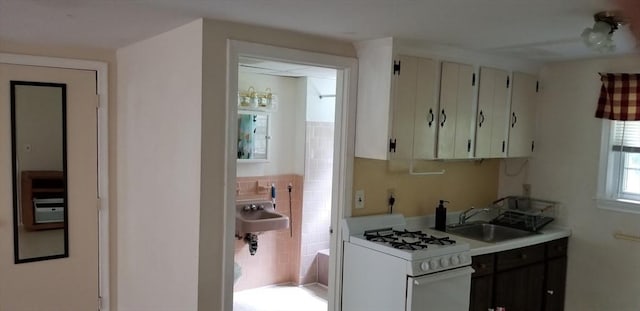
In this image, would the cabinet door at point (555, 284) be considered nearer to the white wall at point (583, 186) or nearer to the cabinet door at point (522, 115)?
the white wall at point (583, 186)

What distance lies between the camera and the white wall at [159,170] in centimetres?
261

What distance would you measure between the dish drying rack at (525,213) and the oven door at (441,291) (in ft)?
3.34

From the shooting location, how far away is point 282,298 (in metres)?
4.55

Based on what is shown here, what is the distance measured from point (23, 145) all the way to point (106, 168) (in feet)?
1.93

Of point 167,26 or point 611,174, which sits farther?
point 611,174

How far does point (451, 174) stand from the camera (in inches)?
150

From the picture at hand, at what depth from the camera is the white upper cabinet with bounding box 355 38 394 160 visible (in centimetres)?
292

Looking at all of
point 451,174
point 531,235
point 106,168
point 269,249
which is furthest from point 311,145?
point 531,235

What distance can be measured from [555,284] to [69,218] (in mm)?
3806

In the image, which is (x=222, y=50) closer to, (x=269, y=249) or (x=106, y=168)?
(x=106, y=168)

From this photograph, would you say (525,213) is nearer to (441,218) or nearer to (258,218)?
(441,218)

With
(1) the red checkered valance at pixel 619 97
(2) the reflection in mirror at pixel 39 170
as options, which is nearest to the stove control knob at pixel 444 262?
(1) the red checkered valance at pixel 619 97

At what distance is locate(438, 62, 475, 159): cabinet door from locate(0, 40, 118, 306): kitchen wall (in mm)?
2537

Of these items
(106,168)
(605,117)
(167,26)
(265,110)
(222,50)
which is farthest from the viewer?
(265,110)
